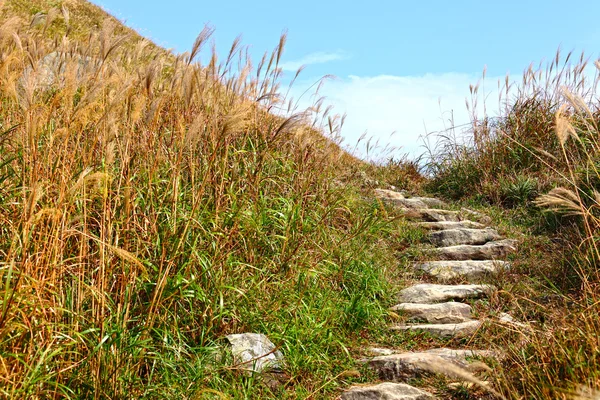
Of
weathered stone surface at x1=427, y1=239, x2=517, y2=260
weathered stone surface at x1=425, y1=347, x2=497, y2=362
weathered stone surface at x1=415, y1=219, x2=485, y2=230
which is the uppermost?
weathered stone surface at x1=415, y1=219, x2=485, y2=230

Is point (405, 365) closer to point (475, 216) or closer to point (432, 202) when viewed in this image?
point (475, 216)

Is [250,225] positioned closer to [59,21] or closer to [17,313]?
[17,313]

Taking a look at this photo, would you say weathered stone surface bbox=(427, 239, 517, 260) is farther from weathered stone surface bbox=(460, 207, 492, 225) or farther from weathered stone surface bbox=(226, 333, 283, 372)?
weathered stone surface bbox=(226, 333, 283, 372)

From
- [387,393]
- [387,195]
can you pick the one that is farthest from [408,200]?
[387,393]

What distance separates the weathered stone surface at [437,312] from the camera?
4473mm

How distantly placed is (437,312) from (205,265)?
6.87 ft

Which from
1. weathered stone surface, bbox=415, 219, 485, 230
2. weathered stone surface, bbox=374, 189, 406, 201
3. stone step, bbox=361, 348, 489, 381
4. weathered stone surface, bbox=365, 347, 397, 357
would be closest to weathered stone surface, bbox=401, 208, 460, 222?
weathered stone surface, bbox=415, 219, 485, 230

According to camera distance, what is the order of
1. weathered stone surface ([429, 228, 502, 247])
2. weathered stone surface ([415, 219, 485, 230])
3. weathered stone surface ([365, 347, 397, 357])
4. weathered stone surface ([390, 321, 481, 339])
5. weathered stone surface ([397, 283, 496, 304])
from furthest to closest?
1. weathered stone surface ([415, 219, 485, 230])
2. weathered stone surface ([429, 228, 502, 247])
3. weathered stone surface ([397, 283, 496, 304])
4. weathered stone surface ([390, 321, 481, 339])
5. weathered stone surface ([365, 347, 397, 357])

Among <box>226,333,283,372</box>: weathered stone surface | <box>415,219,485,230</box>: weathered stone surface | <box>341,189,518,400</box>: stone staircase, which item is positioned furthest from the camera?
<box>415,219,485,230</box>: weathered stone surface

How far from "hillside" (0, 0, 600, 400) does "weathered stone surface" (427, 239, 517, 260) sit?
0.8 inches

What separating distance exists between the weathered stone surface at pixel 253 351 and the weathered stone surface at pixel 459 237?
3341 millimetres

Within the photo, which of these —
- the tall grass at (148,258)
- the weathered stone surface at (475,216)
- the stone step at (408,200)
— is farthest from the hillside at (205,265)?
the stone step at (408,200)

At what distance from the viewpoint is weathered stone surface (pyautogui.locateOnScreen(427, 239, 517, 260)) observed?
19.2 feet

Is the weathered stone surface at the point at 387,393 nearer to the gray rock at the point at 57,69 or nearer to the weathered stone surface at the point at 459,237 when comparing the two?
the gray rock at the point at 57,69
